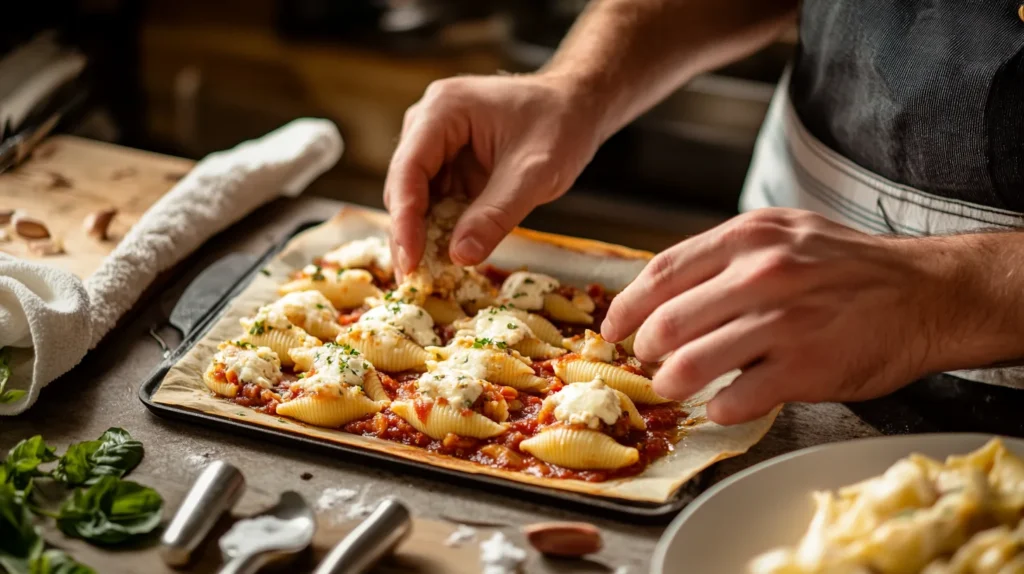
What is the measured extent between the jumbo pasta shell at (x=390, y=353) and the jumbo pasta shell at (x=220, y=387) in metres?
0.23

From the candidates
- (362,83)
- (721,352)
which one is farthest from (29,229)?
(362,83)

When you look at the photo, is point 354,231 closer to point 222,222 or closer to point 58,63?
point 222,222

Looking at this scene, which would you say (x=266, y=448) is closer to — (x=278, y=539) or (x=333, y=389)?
(x=333, y=389)

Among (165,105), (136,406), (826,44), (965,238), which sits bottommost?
(165,105)

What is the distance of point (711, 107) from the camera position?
377 centimetres

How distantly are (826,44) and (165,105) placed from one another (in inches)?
141

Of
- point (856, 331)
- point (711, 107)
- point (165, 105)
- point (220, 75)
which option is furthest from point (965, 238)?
point (165, 105)

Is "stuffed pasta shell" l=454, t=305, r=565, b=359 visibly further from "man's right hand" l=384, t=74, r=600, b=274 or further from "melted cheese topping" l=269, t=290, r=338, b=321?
"melted cheese topping" l=269, t=290, r=338, b=321

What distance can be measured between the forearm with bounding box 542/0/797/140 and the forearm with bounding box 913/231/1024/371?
87cm

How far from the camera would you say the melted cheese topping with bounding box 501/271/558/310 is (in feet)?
6.88

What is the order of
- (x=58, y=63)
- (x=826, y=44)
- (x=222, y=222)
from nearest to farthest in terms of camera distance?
(x=826, y=44) → (x=222, y=222) → (x=58, y=63)

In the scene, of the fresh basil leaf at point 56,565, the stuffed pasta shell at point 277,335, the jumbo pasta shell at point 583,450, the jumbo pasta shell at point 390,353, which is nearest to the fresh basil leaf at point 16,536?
the fresh basil leaf at point 56,565

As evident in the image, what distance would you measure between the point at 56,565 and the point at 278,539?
0.96 feet

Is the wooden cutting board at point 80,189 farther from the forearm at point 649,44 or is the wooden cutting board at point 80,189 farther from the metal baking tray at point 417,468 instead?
the forearm at point 649,44
